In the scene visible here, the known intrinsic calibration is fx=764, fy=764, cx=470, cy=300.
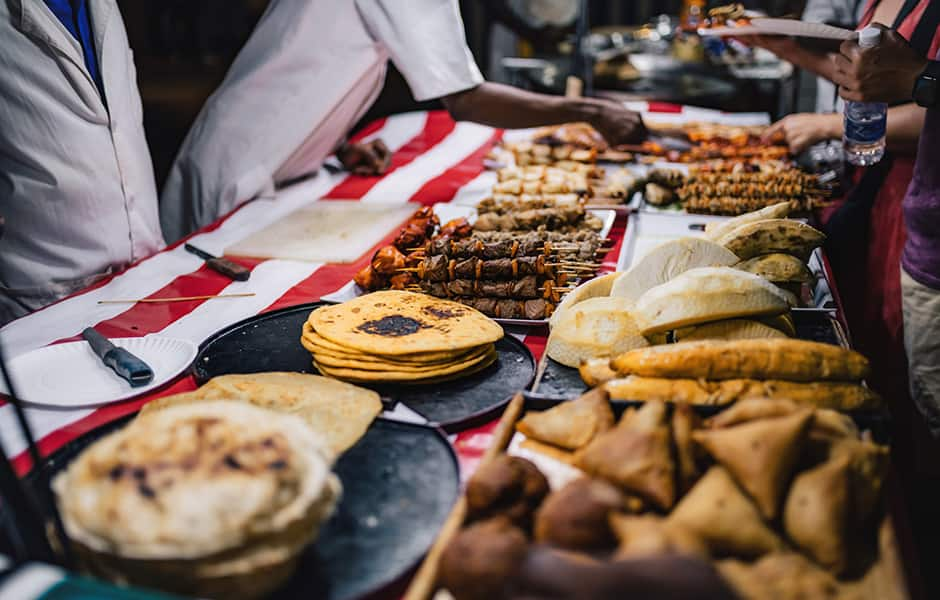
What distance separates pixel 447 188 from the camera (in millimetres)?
4234

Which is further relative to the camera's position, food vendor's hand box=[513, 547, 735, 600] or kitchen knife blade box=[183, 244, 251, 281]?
kitchen knife blade box=[183, 244, 251, 281]

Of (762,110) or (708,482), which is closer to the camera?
(708,482)

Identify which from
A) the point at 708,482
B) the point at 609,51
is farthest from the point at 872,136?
the point at 609,51

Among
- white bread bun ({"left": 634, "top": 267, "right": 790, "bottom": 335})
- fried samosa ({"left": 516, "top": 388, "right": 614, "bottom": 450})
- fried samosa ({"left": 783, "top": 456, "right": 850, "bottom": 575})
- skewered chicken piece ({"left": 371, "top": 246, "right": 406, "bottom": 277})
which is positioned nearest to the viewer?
fried samosa ({"left": 783, "top": 456, "right": 850, "bottom": 575})

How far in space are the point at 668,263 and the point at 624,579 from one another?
1.32 m

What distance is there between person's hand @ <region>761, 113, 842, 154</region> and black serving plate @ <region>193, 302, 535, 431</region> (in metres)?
2.97

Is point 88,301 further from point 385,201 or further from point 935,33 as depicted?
point 935,33

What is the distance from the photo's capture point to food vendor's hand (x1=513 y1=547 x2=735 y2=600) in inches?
40.3

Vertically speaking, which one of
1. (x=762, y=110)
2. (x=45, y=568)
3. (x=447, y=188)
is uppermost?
(x=45, y=568)

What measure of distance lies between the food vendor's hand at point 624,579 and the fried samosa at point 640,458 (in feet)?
0.84

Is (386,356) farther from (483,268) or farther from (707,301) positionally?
(707,301)

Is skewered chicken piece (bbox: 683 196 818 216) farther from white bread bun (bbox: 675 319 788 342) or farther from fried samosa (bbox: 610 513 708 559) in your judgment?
fried samosa (bbox: 610 513 708 559)

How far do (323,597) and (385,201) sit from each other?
2.88 meters

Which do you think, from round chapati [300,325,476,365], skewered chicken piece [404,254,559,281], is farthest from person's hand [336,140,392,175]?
round chapati [300,325,476,365]
